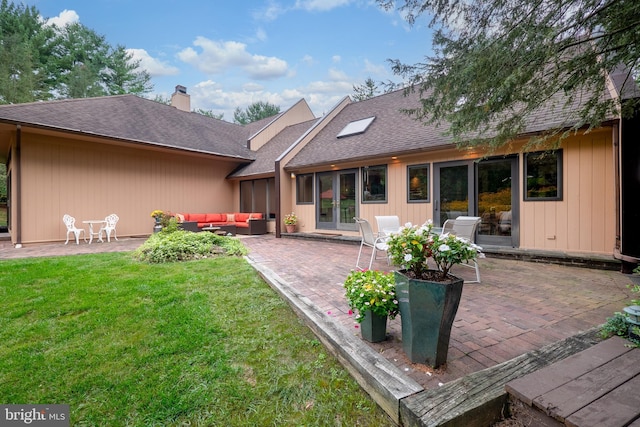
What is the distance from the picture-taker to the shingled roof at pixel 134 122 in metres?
7.87

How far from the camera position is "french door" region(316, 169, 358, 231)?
9195mm

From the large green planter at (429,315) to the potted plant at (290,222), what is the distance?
849 cm

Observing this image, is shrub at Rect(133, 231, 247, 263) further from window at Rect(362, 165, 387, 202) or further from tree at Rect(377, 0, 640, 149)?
tree at Rect(377, 0, 640, 149)

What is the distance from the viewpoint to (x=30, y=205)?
8.08 metres

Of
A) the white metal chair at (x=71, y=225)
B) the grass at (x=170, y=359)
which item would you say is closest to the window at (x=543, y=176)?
the grass at (x=170, y=359)

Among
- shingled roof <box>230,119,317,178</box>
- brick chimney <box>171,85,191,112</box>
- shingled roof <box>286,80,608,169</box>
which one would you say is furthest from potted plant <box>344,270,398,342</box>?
brick chimney <box>171,85,191,112</box>

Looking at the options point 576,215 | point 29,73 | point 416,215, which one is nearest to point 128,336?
point 416,215

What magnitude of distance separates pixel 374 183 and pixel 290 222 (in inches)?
133

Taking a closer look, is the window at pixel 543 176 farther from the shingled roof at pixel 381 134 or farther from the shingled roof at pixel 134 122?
the shingled roof at pixel 134 122

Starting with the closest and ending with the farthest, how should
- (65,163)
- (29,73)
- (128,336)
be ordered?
1. (128,336)
2. (65,163)
3. (29,73)

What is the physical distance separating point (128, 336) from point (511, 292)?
13.7 ft

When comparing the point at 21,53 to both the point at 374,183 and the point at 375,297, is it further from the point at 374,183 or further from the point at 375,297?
the point at 375,297

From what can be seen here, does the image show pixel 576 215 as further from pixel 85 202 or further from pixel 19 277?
pixel 85 202

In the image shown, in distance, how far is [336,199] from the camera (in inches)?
375
